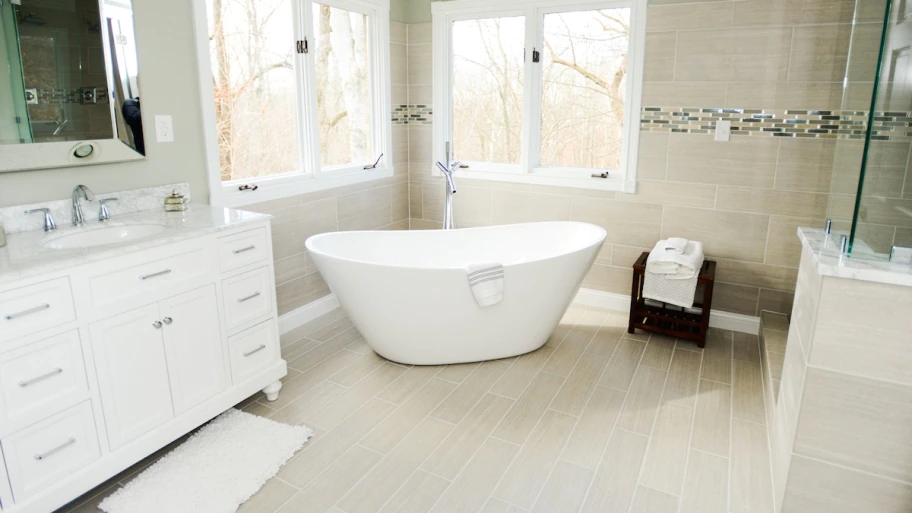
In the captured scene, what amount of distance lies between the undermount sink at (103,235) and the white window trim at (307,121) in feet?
1.98

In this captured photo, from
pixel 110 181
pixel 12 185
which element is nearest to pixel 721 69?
pixel 110 181

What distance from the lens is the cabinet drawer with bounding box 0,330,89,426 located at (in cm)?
177

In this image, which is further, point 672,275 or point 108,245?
point 672,275

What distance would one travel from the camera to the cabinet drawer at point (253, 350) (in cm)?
257

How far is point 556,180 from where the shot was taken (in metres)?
4.03

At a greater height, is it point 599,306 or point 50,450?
point 50,450

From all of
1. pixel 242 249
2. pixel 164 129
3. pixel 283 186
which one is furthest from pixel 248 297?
pixel 283 186

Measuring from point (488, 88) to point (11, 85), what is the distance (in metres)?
2.87

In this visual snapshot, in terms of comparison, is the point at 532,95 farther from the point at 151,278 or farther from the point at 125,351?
the point at 125,351

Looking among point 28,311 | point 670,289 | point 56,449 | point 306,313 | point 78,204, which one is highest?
point 78,204

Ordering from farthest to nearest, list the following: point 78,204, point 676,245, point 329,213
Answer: point 329,213 < point 676,245 < point 78,204

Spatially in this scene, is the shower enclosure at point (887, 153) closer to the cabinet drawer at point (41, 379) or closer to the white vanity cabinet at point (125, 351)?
the white vanity cabinet at point (125, 351)

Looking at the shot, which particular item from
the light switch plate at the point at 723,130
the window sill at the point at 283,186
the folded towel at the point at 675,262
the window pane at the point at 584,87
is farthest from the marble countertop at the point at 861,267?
the window sill at the point at 283,186

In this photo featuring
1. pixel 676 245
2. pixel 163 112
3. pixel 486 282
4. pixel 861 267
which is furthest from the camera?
pixel 676 245
